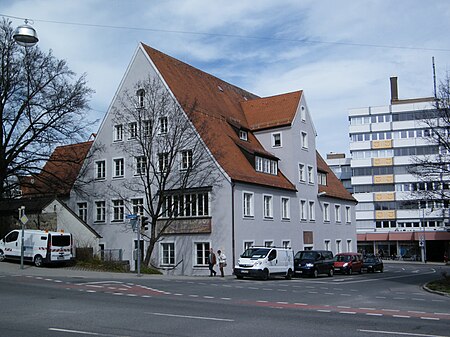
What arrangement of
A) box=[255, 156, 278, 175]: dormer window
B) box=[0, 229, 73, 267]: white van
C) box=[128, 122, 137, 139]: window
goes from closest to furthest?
box=[0, 229, 73, 267]: white van → box=[128, 122, 137, 139]: window → box=[255, 156, 278, 175]: dormer window

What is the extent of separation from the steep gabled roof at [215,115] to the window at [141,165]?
445cm

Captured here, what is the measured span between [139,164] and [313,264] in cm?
1397

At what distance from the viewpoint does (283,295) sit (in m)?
20.9

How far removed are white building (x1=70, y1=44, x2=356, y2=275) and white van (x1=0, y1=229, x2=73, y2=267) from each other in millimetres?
7861

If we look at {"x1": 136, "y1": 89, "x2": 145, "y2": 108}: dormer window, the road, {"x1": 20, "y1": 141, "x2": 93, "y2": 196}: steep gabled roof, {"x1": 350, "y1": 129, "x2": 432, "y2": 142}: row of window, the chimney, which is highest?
the chimney

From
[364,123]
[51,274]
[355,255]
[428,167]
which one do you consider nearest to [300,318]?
[51,274]

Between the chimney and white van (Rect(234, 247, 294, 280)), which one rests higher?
the chimney

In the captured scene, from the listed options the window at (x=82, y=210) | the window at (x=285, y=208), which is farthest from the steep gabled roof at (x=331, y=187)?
the window at (x=82, y=210)

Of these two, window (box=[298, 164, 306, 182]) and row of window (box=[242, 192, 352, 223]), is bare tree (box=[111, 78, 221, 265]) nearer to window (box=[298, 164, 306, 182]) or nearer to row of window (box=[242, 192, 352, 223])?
row of window (box=[242, 192, 352, 223])

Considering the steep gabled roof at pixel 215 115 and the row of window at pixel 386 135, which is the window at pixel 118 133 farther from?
the row of window at pixel 386 135

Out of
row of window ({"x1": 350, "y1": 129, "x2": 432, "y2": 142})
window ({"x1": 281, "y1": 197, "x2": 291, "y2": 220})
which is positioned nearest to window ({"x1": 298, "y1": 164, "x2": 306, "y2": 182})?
window ({"x1": 281, "y1": 197, "x2": 291, "y2": 220})

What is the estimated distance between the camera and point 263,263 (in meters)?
31.3

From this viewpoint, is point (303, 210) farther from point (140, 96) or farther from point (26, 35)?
point (26, 35)

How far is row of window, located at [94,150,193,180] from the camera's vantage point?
3764cm
